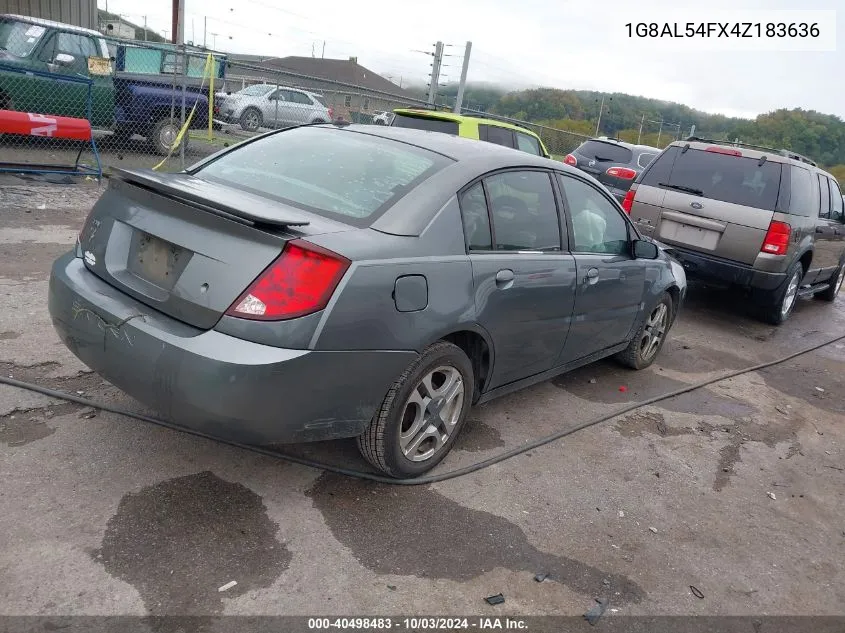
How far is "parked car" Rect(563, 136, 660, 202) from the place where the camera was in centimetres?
1230

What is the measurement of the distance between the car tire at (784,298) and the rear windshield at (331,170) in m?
5.13

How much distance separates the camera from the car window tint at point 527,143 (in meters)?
10.4

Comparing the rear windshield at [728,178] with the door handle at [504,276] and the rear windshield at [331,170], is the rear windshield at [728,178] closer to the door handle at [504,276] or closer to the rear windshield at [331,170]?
the door handle at [504,276]

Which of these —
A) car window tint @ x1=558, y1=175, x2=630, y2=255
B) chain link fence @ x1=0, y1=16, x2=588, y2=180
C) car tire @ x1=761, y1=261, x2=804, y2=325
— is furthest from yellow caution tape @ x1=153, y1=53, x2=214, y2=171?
car tire @ x1=761, y1=261, x2=804, y2=325

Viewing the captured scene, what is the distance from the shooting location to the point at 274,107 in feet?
59.6

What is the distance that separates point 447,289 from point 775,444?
Result: 2.77m

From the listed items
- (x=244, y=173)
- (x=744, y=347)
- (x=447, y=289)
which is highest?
(x=244, y=173)

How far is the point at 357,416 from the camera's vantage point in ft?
9.65

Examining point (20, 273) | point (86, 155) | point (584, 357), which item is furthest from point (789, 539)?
point (86, 155)

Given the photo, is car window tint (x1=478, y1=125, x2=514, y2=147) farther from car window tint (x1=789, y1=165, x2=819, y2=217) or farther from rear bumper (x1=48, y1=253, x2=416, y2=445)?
rear bumper (x1=48, y1=253, x2=416, y2=445)

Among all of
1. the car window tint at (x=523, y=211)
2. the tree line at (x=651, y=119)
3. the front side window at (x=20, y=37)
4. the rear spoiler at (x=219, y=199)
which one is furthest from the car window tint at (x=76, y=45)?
the tree line at (x=651, y=119)

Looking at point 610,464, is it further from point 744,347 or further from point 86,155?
point 86,155

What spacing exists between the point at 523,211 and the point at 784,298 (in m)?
5.08

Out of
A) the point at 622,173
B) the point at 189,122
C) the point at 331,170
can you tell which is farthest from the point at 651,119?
the point at 331,170
